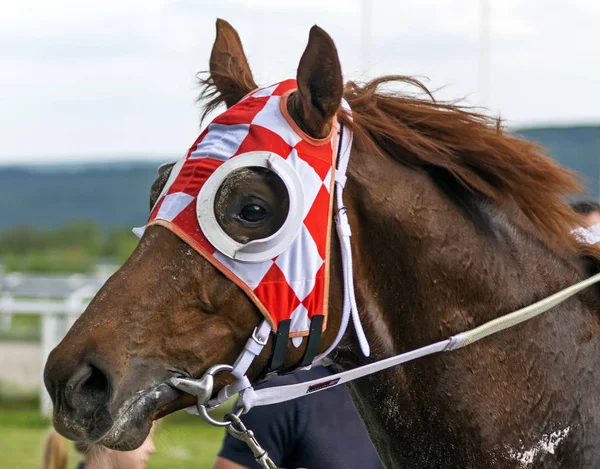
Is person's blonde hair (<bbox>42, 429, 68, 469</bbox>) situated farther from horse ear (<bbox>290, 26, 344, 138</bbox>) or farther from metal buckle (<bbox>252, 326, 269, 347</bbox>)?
horse ear (<bbox>290, 26, 344, 138</bbox>)

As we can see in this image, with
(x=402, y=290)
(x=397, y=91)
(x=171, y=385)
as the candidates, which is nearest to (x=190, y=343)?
(x=171, y=385)

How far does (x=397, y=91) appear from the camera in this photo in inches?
103

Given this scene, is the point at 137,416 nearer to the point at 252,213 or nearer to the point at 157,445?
the point at 252,213

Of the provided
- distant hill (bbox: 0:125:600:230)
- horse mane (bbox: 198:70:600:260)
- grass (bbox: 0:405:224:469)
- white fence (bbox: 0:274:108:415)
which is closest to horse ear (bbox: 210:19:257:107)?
horse mane (bbox: 198:70:600:260)

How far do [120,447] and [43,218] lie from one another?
32255 millimetres

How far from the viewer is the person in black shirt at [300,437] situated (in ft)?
10.2

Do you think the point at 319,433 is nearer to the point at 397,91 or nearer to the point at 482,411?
the point at 482,411

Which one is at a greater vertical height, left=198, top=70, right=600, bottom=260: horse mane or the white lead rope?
left=198, top=70, right=600, bottom=260: horse mane

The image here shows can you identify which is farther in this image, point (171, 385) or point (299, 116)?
point (299, 116)

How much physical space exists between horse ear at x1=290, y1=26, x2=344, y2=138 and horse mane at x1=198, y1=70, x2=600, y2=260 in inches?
5.3

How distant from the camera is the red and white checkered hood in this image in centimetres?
221

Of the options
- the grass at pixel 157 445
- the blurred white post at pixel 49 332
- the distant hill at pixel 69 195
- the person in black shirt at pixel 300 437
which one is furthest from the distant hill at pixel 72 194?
the person in black shirt at pixel 300 437

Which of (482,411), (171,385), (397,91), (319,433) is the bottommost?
(319,433)

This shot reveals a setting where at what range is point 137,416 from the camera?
2096 mm
